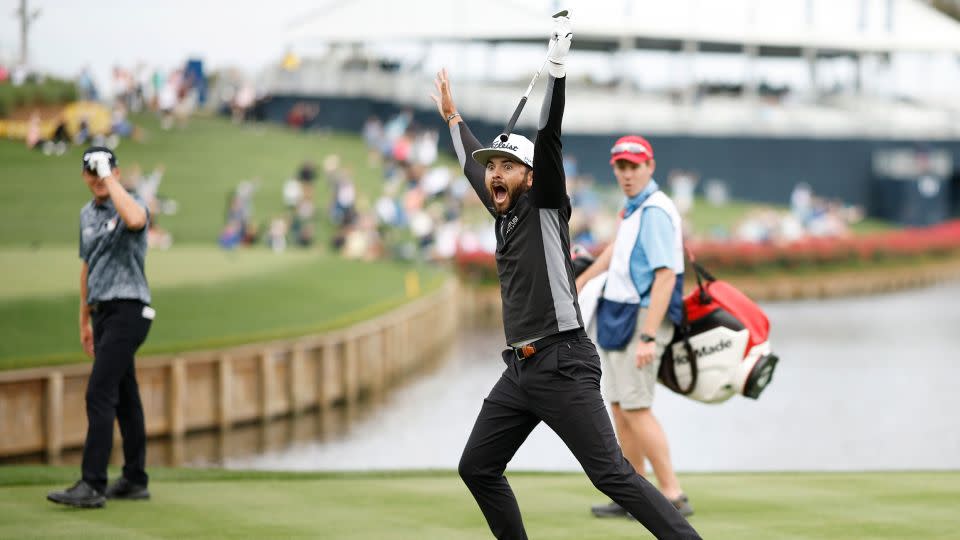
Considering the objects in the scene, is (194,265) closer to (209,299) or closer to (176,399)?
(209,299)

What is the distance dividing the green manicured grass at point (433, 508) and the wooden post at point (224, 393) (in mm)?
7230

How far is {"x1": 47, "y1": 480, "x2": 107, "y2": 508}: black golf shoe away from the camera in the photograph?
24.6 feet

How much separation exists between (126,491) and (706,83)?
160 ft

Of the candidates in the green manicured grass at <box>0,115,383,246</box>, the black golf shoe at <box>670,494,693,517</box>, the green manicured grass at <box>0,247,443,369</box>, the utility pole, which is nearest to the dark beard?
the black golf shoe at <box>670,494,693,517</box>

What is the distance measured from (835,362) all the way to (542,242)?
2265 cm

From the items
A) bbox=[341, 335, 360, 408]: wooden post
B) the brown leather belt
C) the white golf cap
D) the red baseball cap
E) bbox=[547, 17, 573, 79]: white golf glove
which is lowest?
bbox=[341, 335, 360, 408]: wooden post

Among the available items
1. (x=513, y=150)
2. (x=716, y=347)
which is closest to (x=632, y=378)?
(x=716, y=347)

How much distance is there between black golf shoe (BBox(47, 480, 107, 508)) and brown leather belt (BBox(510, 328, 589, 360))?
2.92 metres

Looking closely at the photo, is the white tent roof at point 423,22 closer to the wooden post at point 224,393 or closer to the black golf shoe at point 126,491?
the wooden post at point 224,393

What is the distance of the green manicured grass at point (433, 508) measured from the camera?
707 centimetres

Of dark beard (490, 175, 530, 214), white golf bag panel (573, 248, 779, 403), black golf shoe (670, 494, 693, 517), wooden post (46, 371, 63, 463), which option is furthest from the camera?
wooden post (46, 371, 63, 463)

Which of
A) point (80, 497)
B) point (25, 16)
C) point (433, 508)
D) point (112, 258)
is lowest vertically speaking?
point (433, 508)

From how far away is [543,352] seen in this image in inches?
227

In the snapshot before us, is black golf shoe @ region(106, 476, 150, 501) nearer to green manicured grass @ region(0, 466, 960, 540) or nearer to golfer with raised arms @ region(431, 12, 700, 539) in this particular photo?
green manicured grass @ region(0, 466, 960, 540)
